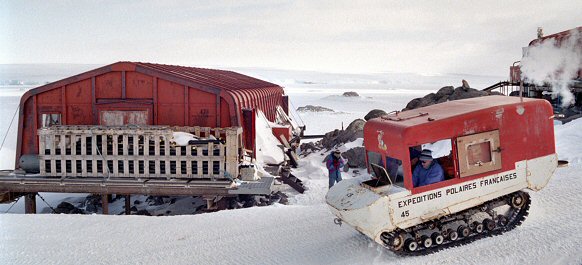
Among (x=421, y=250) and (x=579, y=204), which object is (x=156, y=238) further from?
(x=579, y=204)

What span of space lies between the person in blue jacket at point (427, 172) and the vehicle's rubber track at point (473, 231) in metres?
0.66

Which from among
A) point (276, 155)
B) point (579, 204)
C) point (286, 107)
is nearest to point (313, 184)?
point (276, 155)

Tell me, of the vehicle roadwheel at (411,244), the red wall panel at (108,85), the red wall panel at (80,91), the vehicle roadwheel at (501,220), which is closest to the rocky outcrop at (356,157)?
the red wall panel at (108,85)

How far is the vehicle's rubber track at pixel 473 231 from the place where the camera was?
689 cm

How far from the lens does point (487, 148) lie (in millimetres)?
7301

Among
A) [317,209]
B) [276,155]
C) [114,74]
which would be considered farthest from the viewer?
[276,155]

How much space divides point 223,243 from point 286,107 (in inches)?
725

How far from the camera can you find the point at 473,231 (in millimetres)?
7191

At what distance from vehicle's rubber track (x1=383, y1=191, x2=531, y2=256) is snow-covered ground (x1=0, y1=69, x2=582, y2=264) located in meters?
0.11

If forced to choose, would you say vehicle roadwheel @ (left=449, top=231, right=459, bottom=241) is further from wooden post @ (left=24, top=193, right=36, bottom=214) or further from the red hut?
wooden post @ (left=24, top=193, right=36, bottom=214)

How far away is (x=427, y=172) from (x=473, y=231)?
1.21 m

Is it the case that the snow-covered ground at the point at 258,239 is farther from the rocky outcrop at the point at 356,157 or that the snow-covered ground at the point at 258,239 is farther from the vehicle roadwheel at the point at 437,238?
the rocky outcrop at the point at 356,157

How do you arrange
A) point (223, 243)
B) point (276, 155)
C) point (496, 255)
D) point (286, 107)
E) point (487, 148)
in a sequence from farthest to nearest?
point (286, 107) → point (276, 155) → point (223, 243) → point (487, 148) → point (496, 255)

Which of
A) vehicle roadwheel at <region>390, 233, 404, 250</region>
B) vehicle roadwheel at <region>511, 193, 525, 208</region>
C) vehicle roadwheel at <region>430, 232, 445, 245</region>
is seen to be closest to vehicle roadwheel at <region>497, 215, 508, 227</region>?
vehicle roadwheel at <region>511, 193, 525, 208</region>
